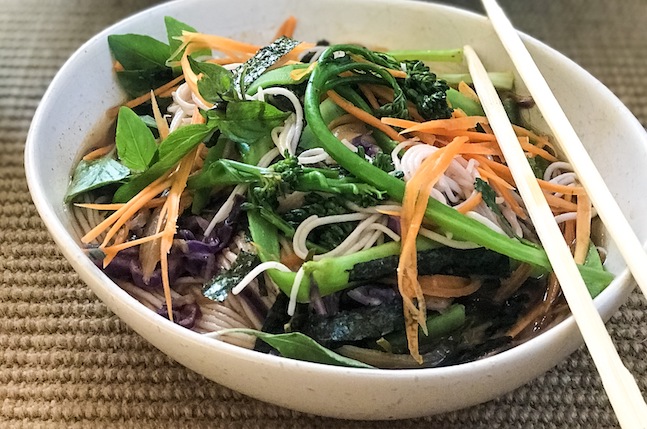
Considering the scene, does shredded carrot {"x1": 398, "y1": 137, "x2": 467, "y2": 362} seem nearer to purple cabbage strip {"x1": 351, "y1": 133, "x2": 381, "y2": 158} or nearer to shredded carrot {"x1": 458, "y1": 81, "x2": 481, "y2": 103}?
purple cabbage strip {"x1": 351, "y1": 133, "x2": 381, "y2": 158}

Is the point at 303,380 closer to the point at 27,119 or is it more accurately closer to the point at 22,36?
the point at 27,119

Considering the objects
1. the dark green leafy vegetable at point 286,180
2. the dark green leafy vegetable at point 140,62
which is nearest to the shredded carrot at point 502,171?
the dark green leafy vegetable at point 286,180

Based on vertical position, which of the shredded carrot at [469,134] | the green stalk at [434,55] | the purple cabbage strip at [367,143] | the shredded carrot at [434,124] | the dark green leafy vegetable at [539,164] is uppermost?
the shredded carrot at [434,124]

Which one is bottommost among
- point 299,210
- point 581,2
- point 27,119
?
point 27,119

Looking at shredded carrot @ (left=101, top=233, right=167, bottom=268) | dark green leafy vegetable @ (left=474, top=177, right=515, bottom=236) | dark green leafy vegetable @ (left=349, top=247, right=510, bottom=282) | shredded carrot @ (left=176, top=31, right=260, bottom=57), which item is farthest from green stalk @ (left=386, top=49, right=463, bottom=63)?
shredded carrot @ (left=101, top=233, right=167, bottom=268)

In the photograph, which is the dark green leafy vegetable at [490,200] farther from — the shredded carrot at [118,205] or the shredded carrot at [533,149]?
the shredded carrot at [118,205]

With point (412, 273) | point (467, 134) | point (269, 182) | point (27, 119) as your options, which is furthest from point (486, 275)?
point (27, 119)

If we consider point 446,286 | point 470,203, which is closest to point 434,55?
point 470,203
